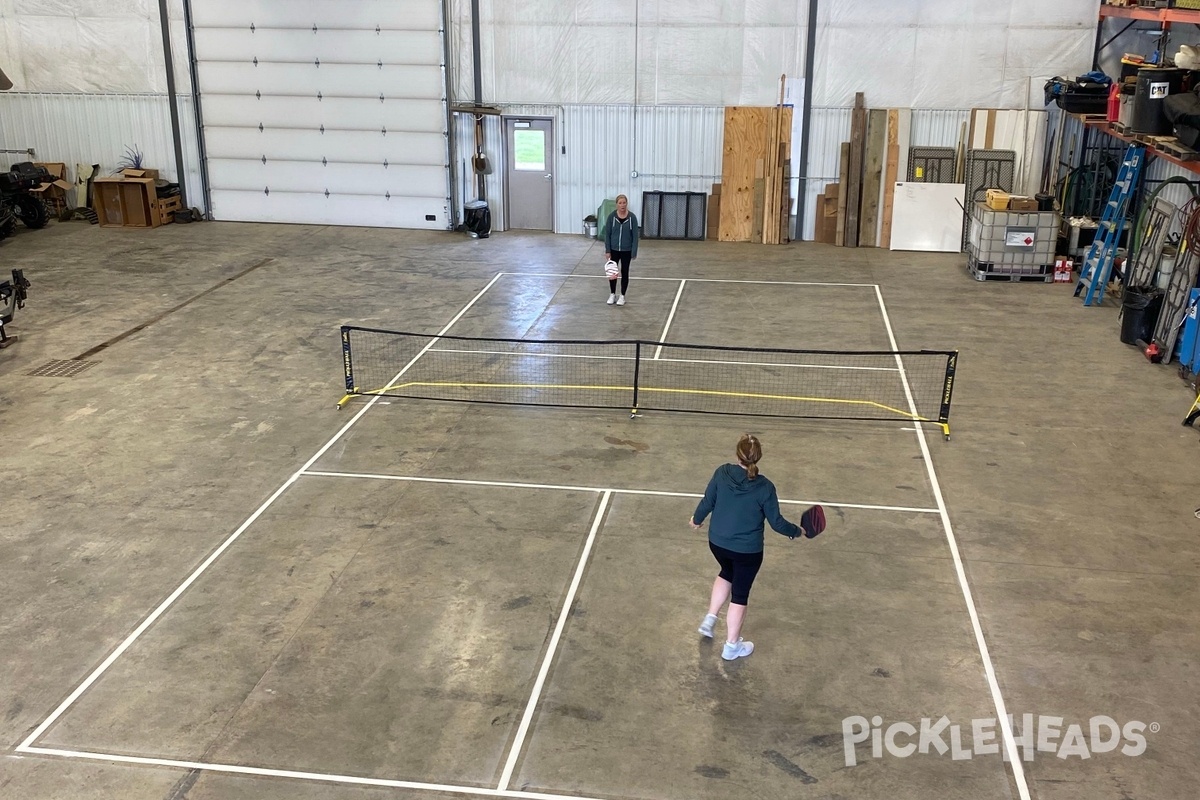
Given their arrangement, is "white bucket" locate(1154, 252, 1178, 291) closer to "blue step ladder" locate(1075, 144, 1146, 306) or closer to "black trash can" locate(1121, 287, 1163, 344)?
"black trash can" locate(1121, 287, 1163, 344)

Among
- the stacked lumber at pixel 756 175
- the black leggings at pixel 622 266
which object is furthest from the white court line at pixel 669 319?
the stacked lumber at pixel 756 175

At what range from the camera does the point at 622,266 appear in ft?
58.4

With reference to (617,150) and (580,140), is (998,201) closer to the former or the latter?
(617,150)

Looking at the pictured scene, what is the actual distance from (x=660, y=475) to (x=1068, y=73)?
15970 millimetres

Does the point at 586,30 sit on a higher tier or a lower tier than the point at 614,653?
higher

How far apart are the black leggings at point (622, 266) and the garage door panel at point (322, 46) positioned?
902 cm

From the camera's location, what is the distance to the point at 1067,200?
20828 millimetres

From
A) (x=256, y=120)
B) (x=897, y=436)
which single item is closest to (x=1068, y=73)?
(x=897, y=436)

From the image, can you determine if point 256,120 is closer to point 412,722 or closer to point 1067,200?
point 1067,200

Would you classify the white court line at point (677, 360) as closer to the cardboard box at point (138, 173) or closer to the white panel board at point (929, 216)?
the white panel board at point (929, 216)

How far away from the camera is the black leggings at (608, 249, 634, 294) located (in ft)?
57.3

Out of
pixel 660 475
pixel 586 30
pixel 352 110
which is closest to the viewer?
pixel 660 475

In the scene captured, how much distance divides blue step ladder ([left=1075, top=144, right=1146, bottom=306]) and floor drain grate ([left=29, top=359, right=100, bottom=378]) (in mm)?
16077

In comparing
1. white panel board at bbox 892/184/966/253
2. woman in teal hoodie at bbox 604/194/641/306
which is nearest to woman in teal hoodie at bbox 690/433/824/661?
woman in teal hoodie at bbox 604/194/641/306
